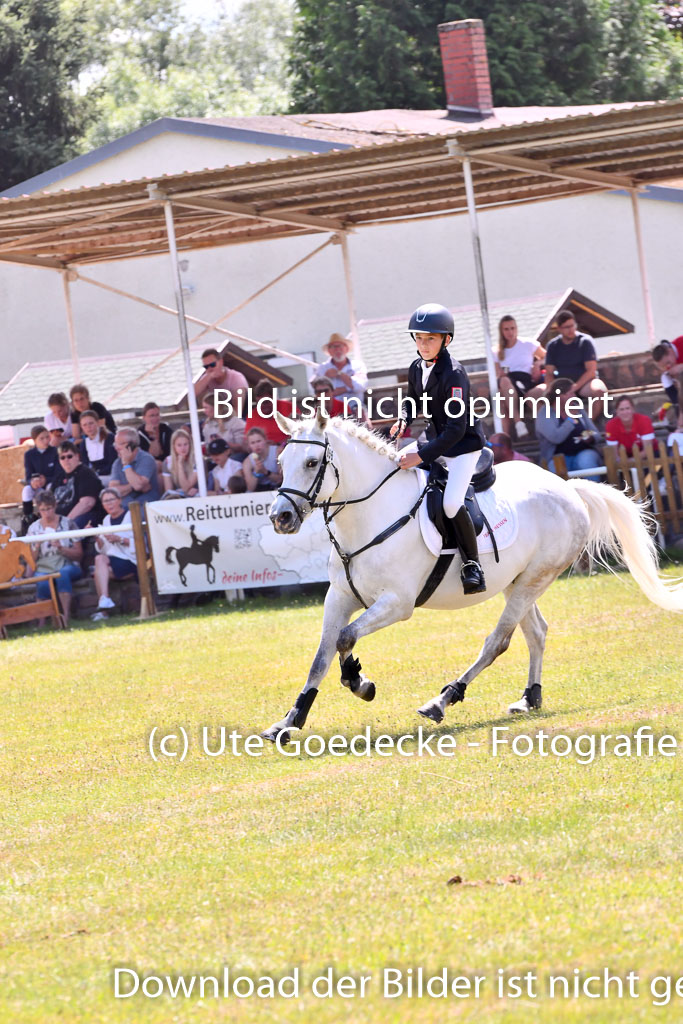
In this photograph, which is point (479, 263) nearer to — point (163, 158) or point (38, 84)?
point (163, 158)

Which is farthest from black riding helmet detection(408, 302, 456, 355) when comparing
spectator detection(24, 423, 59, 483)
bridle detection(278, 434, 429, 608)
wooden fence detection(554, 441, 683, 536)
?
spectator detection(24, 423, 59, 483)

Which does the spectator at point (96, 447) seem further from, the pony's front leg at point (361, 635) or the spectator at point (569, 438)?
the pony's front leg at point (361, 635)

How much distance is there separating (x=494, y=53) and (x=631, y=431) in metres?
32.0

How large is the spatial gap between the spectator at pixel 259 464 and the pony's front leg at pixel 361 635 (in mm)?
8793

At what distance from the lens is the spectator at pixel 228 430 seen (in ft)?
59.8

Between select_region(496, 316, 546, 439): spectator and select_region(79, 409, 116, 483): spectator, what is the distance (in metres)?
5.27

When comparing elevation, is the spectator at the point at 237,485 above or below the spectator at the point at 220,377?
below

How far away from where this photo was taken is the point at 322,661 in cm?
863

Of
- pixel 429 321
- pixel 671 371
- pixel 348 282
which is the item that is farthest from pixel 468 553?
pixel 348 282

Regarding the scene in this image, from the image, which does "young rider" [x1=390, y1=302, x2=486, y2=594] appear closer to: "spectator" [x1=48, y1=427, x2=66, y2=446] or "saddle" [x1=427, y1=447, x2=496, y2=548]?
"saddle" [x1=427, y1=447, x2=496, y2=548]

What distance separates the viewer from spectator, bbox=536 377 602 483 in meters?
17.2

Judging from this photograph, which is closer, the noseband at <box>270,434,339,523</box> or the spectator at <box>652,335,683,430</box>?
the noseband at <box>270,434,339,523</box>

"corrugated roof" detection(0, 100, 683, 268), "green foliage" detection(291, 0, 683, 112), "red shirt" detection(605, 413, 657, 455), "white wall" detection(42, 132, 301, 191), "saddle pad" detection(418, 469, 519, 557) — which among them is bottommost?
"saddle pad" detection(418, 469, 519, 557)

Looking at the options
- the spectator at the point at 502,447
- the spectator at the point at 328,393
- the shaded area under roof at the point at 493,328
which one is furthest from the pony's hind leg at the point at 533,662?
the shaded area under roof at the point at 493,328
